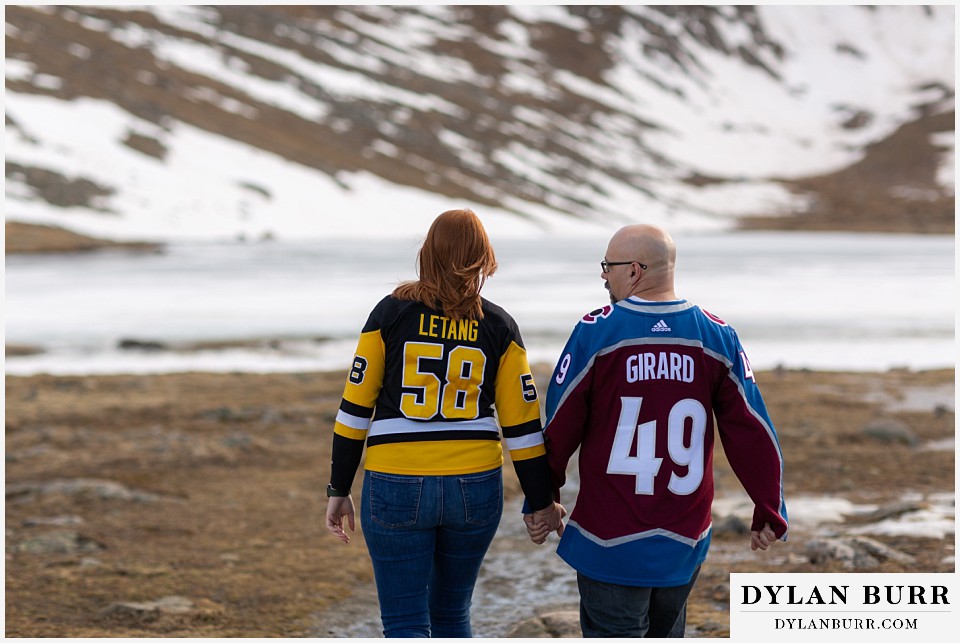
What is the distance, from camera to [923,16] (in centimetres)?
17925

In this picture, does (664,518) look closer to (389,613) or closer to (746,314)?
(389,613)

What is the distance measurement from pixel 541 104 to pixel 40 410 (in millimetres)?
100091

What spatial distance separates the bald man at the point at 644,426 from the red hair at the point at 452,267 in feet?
1.48

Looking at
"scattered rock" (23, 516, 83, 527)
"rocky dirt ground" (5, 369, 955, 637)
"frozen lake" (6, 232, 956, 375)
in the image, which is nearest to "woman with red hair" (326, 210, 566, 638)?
"rocky dirt ground" (5, 369, 955, 637)

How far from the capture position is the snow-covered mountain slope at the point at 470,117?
58.0 meters

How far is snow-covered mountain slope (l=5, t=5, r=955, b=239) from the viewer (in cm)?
5800

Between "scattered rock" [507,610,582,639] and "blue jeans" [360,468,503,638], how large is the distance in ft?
5.88

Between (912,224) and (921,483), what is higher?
(912,224)

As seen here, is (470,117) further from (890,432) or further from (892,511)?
(892,511)

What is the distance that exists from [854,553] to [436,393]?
4411 millimetres

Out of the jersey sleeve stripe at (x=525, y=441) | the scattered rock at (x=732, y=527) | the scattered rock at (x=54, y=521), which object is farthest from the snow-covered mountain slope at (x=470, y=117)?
the jersey sleeve stripe at (x=525, y=441)

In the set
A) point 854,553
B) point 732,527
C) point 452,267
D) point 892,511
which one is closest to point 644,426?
point 452,267

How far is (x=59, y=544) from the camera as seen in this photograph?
27.0ft

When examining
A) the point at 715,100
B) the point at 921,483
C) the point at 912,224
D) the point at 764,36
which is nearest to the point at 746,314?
the point at 921,483
